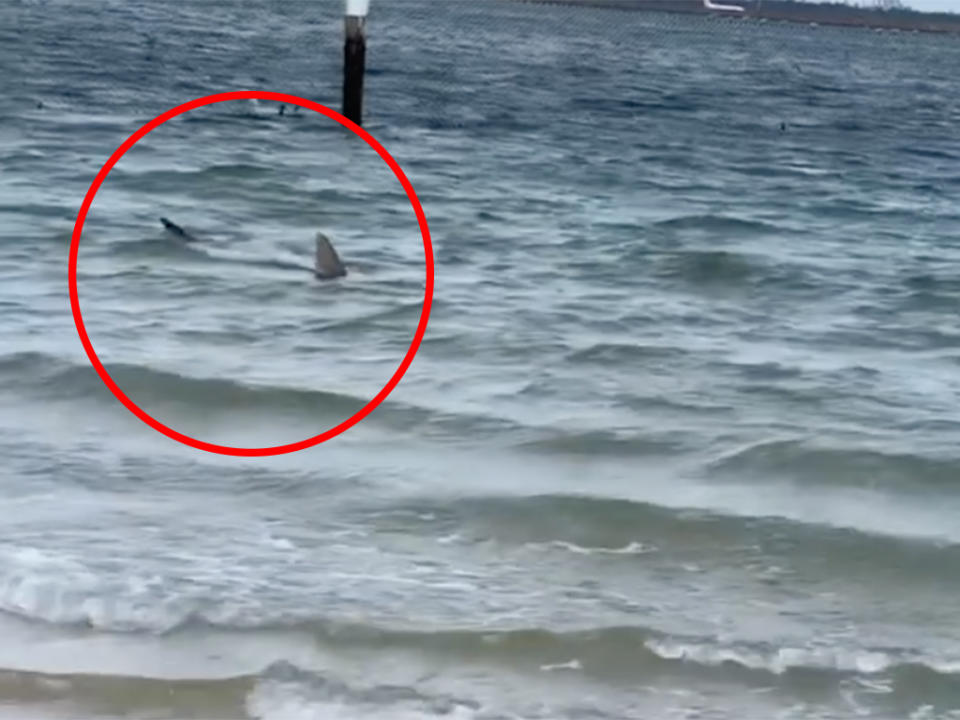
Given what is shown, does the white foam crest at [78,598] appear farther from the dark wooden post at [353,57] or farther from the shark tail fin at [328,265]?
the dark wooden post at [353,57]

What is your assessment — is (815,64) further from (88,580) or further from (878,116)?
(88,580)

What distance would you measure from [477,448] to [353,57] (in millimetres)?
8573

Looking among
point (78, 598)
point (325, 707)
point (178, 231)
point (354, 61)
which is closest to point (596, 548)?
point (325, 707)

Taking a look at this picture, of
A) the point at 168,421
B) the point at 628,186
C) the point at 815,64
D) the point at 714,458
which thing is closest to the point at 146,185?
the point at 628,186

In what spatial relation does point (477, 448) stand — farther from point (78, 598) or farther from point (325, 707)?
point (325, 707)

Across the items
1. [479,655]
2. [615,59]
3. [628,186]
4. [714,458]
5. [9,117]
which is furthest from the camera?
[615,59]

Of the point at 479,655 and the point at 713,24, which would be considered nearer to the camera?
the point at 479,655

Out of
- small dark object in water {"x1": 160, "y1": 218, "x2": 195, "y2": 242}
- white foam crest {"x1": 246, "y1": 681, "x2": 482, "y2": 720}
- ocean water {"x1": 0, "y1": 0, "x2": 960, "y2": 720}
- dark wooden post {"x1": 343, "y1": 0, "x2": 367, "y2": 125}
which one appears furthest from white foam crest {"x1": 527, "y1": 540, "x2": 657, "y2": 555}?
small dark object in water {"x1": 160, "y1": 218, "x2": 195, "y2": 242}

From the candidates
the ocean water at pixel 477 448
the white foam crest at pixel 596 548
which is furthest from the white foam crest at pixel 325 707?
the white foam crest at pixel 596 548

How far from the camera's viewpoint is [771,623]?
25.2 ft

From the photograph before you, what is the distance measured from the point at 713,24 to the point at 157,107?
369ft

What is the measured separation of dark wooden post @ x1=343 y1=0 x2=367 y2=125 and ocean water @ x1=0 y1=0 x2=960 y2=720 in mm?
1455

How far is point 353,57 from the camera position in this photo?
58.7ft

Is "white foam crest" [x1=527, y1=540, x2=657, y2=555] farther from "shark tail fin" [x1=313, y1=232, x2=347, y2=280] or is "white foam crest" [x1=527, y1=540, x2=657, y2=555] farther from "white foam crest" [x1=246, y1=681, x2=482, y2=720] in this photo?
"shark tail fin" [x1=313, y1=232, x2=347, y2=280]
